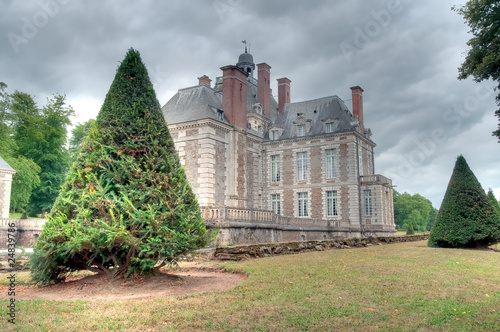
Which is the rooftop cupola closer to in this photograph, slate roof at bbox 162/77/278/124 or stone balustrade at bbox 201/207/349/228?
slate roof at bbox 162/77/278/124

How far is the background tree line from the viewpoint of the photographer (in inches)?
1271

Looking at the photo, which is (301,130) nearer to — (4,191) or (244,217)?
(244,217)

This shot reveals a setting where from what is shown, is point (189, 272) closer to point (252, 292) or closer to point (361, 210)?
point (252, 292)

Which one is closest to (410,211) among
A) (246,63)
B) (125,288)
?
(246,63)

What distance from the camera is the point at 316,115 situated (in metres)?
32.2

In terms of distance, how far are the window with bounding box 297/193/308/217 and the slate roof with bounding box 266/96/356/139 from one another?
4525 millimetres

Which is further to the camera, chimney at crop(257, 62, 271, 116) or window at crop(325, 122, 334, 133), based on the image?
chimney at crop(257, 62, 271, 116)

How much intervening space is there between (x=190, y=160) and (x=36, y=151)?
57.8ft

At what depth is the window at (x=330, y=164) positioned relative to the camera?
99.9 feet

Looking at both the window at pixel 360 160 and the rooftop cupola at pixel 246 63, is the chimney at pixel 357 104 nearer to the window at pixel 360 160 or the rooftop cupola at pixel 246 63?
the window at pixel 360 160

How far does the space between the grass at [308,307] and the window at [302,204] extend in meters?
22.1

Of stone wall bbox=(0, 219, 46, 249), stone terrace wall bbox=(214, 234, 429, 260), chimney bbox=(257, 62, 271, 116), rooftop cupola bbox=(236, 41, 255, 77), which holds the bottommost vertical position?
stone terrace wall bbox=(214, 234, 429, 260)

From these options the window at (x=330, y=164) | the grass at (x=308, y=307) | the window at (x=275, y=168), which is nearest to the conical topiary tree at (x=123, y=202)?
the grass at (x=308, y=307)

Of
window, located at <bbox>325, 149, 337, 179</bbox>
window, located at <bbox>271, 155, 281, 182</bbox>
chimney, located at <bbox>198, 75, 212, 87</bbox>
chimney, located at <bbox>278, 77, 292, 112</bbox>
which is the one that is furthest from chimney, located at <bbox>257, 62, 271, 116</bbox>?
window, located at <bbox>325, 149, 337, 179</bbox>
